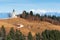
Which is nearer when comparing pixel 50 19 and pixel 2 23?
pixel 2 23

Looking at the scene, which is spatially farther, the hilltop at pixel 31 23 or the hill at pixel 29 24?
the hill at pixel 29 24

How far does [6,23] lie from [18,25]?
524 centimetres

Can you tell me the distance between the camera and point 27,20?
448 ft

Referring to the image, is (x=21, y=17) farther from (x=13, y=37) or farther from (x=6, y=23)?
(x=13, y=37)

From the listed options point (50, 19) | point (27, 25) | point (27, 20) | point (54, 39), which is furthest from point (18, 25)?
point (54, 39)

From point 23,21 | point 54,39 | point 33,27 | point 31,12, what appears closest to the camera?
point 54,39

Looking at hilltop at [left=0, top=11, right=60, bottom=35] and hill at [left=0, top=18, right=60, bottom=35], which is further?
hill at [left=0, top=18, right=60, bottom=35]

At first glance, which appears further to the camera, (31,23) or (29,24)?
(31,23)

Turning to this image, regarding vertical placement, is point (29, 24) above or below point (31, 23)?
below

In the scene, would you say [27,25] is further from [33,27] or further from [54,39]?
[54,39]

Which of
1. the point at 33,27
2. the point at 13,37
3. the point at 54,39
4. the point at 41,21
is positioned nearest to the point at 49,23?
the point at 41,21

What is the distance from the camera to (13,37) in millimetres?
82500

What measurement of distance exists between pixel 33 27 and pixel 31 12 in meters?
19.4

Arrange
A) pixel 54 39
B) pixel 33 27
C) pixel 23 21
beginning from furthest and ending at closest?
pixel 23 21
pixel 33 27
pixel 54 39
